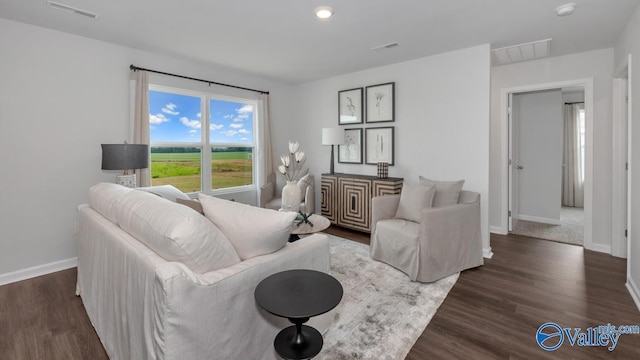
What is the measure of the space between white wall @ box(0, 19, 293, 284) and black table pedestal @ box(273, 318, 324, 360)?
123 inches

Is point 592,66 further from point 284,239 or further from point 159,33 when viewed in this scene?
point 159,33

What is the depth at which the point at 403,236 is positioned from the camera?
3057 mm

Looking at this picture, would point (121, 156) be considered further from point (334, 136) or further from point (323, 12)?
point (334, 136)

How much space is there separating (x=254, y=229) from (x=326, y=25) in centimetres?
230

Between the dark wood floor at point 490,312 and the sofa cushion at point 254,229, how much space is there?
1.16 metres

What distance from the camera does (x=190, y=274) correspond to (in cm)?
126

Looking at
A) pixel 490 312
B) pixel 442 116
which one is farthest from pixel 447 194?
pixel 490 312

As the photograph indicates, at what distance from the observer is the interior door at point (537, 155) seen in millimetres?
5016

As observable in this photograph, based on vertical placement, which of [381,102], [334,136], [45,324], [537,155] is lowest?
[45,324]

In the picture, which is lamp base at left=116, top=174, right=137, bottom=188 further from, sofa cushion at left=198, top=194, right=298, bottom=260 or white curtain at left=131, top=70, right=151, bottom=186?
sofa cushion at left=198, top=194, right=298, bottom=260

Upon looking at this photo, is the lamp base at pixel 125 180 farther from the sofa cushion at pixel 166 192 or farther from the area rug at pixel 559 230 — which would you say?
the area rug at pixel 559 230

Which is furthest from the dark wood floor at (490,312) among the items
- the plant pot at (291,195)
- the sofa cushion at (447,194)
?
the plant pot at (291,195)

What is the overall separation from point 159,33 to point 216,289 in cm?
300

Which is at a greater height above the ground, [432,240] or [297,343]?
[432,240]
